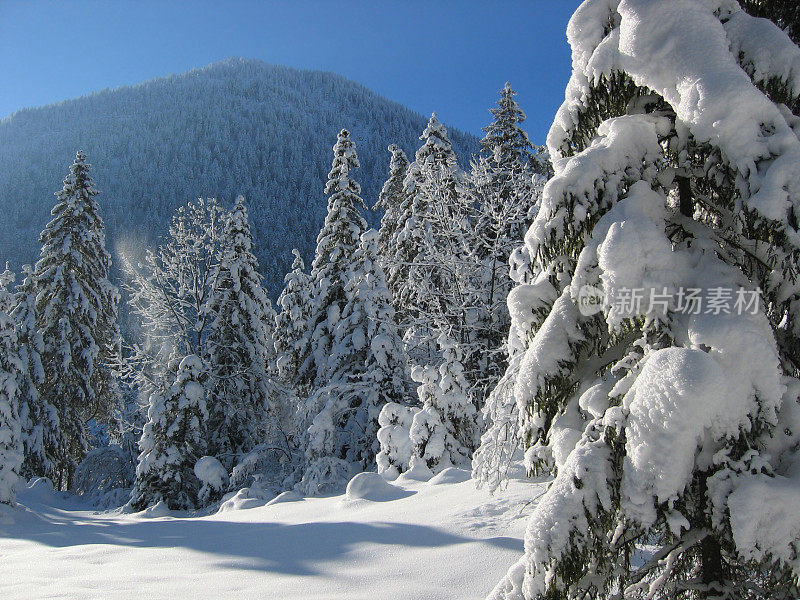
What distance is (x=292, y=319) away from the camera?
24.9 metres

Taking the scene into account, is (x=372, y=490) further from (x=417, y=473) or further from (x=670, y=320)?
(x=670, y=320)

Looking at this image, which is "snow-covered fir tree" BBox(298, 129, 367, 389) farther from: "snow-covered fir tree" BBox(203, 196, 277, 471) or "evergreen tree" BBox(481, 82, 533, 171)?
"evergreen tree" BBox(481, 82, 533, 171)

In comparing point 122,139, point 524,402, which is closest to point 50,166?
point 122,139

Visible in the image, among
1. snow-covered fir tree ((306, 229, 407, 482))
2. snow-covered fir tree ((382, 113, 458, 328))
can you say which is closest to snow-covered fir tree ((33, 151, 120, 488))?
snow-covered fir tree ((306, 229, 407, 482))

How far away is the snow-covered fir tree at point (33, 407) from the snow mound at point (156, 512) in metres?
8.97

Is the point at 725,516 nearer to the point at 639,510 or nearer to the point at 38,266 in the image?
the point at 639,510

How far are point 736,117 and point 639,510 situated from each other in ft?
6.36

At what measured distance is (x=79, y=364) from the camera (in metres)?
22.6

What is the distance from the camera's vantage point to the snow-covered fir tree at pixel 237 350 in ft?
64.5

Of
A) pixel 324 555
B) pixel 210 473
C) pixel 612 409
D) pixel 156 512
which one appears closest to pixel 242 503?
pixel 210 473

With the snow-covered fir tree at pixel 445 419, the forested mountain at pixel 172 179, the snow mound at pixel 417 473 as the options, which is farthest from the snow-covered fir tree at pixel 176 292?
the forested mountain at pixel 172 179

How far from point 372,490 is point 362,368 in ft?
33.4

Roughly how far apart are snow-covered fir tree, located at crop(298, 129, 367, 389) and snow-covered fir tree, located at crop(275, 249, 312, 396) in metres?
2.33

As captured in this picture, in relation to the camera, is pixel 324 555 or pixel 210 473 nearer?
pixel 324 555
